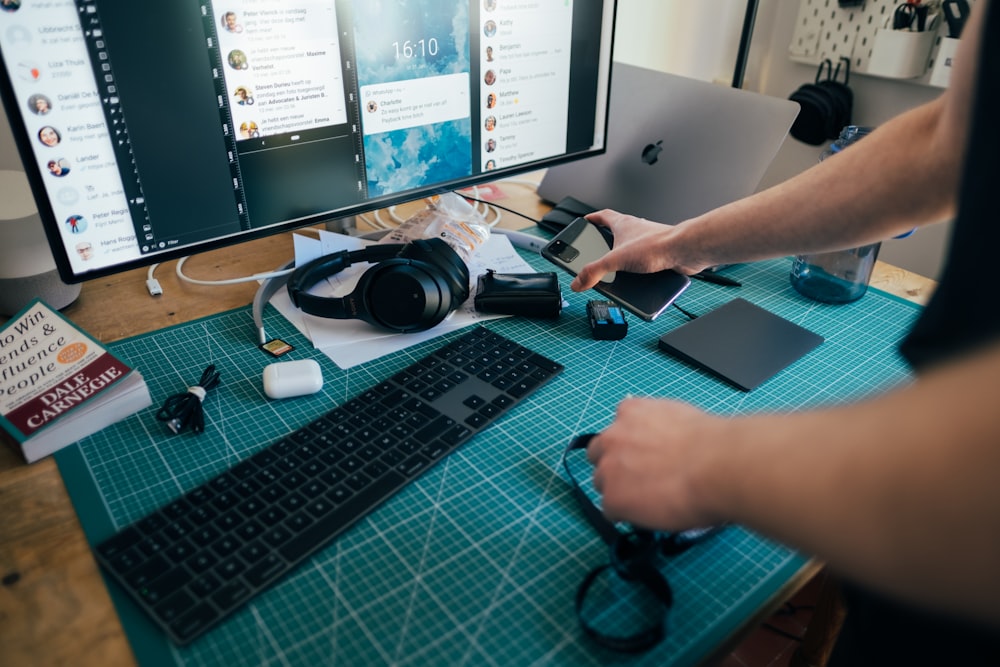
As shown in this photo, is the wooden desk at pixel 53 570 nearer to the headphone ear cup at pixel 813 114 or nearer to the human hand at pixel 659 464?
the human hand at pixel 659 464

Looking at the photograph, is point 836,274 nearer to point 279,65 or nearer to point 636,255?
point 636,255

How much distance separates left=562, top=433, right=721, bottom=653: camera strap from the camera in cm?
50

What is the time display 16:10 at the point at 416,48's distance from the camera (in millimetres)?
855

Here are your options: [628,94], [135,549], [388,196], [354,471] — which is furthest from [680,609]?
[628,94]

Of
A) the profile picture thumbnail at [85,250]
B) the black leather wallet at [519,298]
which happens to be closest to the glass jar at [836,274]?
the black leather wallet at [519,298]

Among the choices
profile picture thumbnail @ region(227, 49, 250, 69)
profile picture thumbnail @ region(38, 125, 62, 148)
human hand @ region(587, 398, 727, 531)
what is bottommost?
human hand @ region(587, 398, 727, 531)

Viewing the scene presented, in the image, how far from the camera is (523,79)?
984mm

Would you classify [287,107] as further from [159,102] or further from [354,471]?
[354,471]

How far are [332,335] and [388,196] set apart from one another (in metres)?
0.21

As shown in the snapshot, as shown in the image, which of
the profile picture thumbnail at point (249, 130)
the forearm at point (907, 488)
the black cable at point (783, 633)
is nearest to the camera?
the forearm at point (907, 488)

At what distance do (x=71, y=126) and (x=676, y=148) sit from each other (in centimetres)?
86

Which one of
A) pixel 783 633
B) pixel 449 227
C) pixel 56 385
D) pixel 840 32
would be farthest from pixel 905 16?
pixel 56 385

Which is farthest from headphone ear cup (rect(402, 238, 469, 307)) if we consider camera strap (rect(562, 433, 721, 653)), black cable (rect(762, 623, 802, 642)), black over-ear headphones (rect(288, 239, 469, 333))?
black cable (rect(762, 623, 802, 642))

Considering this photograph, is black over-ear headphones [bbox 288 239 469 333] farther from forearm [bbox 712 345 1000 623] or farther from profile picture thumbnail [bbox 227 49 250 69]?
forearm [bbox 712 345 1000 623]
